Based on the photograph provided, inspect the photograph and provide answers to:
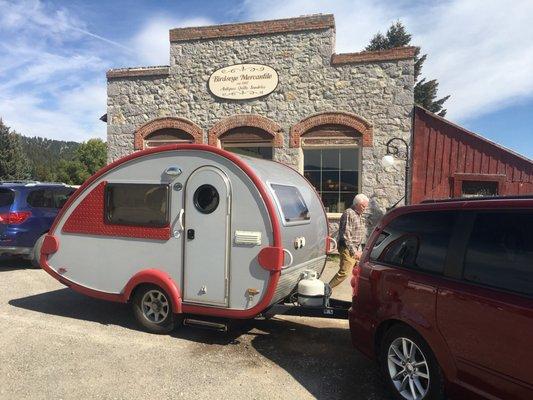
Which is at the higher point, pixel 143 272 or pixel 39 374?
pixel 143 272

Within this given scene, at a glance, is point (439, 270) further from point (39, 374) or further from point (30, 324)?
point (30, 324)

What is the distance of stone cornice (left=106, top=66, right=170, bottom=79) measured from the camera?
13141 mm

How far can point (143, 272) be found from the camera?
555 centimetres

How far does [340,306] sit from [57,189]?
7332 mm

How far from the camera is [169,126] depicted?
1312cm

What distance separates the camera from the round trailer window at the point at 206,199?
524 cm

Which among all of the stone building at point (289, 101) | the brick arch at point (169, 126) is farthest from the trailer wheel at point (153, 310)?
the brick arch at point (169, 126)

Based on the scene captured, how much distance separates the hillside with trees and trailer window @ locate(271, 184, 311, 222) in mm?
35936

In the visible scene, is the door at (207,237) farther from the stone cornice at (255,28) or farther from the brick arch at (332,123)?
the stone cornice at (255,28)

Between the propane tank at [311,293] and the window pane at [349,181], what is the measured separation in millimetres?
6971

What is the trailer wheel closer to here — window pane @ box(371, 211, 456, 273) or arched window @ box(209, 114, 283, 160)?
window pane @ box(371, 211, 456, 273)

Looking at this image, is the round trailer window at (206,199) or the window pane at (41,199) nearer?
the round trailer window at (206,199)

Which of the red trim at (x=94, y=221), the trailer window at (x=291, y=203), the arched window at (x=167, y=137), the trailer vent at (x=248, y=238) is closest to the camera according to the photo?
the trailer vent at (x=248, y=238)

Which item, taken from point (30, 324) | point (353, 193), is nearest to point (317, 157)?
point (353, 193)
